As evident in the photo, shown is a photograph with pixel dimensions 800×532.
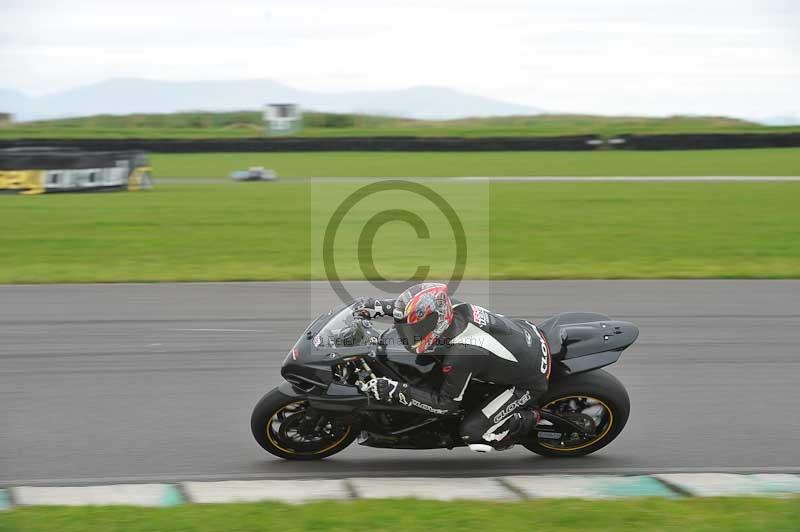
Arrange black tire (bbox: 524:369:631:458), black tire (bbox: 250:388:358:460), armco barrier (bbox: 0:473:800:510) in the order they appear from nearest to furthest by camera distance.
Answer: armco barrier (bbox: 0:473:800:510), black tire (bbox: 250:388:358:460), black tire (bbox: 524:369:631:458)

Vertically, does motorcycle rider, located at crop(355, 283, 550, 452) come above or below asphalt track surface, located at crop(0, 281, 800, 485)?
above

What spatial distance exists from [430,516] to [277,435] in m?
1.67

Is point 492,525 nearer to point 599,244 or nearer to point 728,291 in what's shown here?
point 728,291

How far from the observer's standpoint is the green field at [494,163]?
33.2 meters

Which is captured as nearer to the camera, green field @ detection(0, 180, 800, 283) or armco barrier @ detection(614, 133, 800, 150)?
green field @ detection(0, 180, 800, 283)

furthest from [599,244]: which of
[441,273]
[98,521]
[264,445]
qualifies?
[98,521]

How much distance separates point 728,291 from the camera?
40.8ft

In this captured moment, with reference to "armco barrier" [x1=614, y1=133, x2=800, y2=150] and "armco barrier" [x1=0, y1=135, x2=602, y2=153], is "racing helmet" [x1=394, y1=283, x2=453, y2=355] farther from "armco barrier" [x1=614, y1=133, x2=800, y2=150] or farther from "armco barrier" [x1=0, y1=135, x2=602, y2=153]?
"armco barrier" [x1=614, y1=133, x2=800, y2=150]

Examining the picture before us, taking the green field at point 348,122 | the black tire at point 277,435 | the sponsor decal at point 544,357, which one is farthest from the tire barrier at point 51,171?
the green field at point 348,122

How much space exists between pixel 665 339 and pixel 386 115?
197 ft

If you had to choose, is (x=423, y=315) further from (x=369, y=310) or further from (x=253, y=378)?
(x=253, y=378)

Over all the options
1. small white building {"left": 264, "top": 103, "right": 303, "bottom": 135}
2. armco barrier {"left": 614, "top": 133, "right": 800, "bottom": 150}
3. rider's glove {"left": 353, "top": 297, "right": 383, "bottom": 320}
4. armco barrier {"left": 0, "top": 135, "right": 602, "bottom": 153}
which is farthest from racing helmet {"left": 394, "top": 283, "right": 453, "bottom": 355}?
small white building {"left": 264, "top": 103, "right": 303, "bottom": 135}

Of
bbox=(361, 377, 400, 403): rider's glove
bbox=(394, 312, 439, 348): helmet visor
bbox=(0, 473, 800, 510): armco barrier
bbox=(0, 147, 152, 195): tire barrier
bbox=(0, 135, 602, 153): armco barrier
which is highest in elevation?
bbox=(0, 135, 602, 153): armco barrier

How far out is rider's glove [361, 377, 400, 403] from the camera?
5887mm
